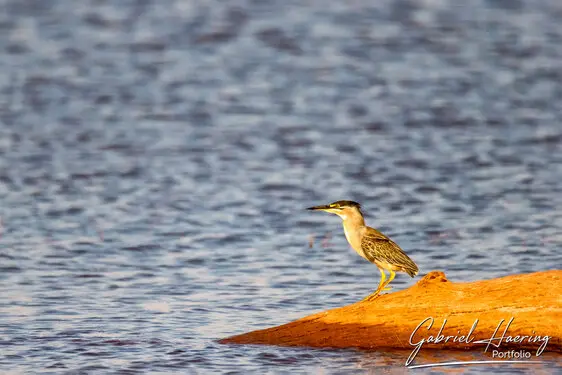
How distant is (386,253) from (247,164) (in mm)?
7200

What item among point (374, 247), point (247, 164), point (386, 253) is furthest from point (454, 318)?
point (247, 164)

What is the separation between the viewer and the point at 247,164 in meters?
17.8

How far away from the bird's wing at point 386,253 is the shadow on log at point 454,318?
71 cm

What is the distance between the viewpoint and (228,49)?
23891 mm

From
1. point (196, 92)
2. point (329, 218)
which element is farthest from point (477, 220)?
point (196, 92)

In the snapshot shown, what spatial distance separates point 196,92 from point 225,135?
253cm

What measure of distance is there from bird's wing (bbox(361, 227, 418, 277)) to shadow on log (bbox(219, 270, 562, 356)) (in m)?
0.71

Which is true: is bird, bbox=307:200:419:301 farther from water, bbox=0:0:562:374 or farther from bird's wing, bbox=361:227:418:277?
water, bbox=0:0:562:374

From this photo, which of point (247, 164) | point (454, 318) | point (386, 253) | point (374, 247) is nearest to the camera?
point (454, 318)

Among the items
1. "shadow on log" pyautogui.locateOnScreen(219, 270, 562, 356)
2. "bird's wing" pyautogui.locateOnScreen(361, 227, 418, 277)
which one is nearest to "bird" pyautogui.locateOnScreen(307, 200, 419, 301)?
"bird's wing" pyautogui.locateOnScreen(361, 227, 418, 277)

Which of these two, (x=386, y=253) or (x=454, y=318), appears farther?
(x=386, y=253)

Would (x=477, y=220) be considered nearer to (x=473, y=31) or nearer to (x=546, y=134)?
(x=546, y=134)

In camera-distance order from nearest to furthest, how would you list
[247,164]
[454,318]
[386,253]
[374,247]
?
[454,318] < [386,253] < [374,247] < [247,164]

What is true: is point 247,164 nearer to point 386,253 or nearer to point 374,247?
point 374,247
